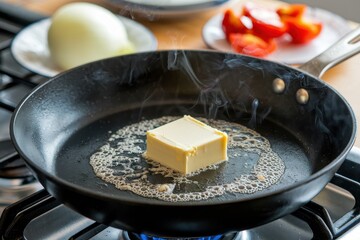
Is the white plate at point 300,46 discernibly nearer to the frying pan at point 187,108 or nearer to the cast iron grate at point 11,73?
the frying pan at point 187,108

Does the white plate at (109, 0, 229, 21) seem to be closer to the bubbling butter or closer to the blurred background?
the bubbling butter

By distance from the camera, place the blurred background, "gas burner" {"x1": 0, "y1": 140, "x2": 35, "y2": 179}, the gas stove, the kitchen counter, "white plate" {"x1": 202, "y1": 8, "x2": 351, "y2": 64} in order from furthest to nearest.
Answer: the blurred background
"white plate" {"x1": 202, "y1": 8, "x2": 351, "y2": 64}
the kitchen counter
"gas burner" {"x1": 0, "y1": 140, "x2": 35, "y2": 179}
the gas stove

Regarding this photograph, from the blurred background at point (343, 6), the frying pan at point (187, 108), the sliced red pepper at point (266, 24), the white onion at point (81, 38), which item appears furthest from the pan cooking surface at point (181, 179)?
the blurred background at point (343, 6)

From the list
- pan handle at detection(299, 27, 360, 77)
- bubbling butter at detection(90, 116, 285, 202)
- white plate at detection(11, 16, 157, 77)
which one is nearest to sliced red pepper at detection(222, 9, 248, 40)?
white plate at detection(11, 16, 157, 77)

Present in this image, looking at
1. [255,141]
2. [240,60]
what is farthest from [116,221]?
[240,60]

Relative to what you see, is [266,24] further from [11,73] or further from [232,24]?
[11,73]

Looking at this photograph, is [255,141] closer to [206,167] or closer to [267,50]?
[206,167]
